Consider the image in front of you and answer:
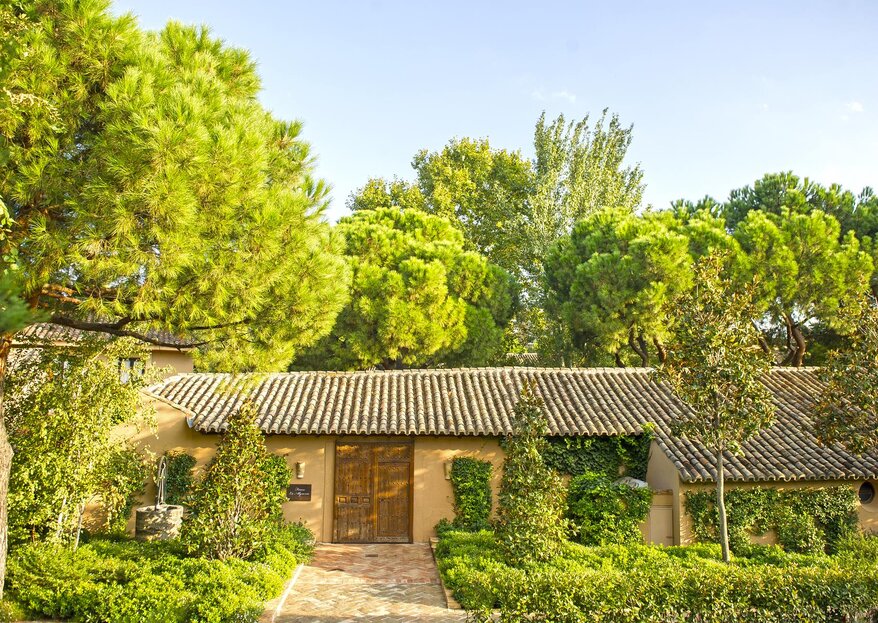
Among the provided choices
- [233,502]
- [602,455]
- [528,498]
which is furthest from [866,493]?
[233,502]

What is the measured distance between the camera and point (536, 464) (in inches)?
479

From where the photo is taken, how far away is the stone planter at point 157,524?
14.2 m

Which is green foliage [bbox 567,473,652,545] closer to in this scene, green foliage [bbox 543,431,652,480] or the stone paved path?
green foliage [bbox 543,431,652,480]

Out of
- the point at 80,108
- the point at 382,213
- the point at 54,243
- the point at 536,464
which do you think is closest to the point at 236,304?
the point at 54,243

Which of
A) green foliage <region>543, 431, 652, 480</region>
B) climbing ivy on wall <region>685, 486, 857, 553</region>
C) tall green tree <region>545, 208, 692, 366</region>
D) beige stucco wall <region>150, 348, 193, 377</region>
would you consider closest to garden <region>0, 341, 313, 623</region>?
green foliage <region>543, 431, 652, 480</region>

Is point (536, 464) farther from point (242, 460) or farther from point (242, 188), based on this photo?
point (242, 188)

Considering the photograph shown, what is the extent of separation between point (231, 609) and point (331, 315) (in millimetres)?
4469

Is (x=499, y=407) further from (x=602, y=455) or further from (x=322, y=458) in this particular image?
(x=322, y=458)

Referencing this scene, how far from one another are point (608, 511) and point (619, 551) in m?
2.09

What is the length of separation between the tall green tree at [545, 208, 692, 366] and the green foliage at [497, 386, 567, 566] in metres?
12.7

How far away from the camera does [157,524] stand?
47.0 ft

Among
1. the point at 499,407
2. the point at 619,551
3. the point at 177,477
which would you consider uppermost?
the point at 499,407

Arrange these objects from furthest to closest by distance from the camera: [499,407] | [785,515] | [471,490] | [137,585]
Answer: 1. [499,407]
2. [471,490]
3. [785,515]
4. [137,585]

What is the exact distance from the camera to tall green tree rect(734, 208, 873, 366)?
2448cm
